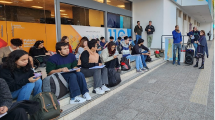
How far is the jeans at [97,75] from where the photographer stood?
4.00m

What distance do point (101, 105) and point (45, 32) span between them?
12.4 ft

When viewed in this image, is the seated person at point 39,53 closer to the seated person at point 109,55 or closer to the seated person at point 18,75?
the seated person at point 109,55

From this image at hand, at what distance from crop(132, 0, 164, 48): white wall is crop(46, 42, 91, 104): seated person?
9.05 metres

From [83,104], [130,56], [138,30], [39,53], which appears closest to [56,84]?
[83,104]

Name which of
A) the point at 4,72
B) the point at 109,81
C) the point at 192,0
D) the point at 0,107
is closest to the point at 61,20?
the point at 109,81

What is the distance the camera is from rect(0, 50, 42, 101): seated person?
259cm

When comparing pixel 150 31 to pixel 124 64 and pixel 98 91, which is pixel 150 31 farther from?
pixel 98 91

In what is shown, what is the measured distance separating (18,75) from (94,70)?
70.1 inches

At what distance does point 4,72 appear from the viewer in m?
2.57

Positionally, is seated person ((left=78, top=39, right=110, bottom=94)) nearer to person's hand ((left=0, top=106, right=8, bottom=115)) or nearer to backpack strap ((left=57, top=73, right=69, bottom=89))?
backpack strap ((left=57, top=73, right=69, bottom=89))

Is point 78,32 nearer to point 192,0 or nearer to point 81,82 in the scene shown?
point 81,82

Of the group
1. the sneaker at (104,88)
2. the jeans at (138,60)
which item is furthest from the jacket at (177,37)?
the sneaker at (104,88)

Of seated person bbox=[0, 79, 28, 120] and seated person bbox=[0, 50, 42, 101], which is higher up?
seated person bbox=[0, 50, 42, 101]

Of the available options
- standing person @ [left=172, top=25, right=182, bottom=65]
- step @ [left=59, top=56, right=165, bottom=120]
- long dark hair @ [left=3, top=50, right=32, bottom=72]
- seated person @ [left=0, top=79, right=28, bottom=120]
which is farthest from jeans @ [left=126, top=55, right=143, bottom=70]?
seated person @ [left=0, top=79, right=28, bottom=120]
